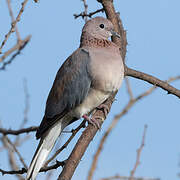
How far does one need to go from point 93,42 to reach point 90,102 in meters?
0.58

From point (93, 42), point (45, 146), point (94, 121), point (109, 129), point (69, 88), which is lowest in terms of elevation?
point (109, 129)

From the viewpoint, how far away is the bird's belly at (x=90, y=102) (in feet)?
11.4

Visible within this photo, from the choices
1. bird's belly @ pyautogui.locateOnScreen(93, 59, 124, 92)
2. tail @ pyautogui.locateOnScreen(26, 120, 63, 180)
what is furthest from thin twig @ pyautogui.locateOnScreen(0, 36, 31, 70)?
tail @ pyautogui.locateOnScreen(26, 120, 63, 180)

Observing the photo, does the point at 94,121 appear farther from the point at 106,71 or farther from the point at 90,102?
the point at 106,71

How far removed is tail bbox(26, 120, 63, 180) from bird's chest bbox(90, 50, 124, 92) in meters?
0.59

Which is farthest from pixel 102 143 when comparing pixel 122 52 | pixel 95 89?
pixel 122 52

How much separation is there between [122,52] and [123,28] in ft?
0.99

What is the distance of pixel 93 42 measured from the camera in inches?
145

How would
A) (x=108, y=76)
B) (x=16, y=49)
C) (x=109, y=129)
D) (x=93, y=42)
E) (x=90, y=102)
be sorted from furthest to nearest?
(x=93, y=42) < (x=90, y=102) < (x=108, y=76) < (x=16, y=49) < (x=109, y=129)

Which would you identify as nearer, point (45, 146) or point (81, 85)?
point (81, 85)

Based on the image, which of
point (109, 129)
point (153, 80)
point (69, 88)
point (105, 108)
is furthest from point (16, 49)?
point (153, 80)

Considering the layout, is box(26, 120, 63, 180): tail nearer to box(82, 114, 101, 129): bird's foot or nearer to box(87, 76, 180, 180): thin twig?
box(82, 114, 101, 129): bird's foot

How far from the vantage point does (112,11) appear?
4082 millimetres

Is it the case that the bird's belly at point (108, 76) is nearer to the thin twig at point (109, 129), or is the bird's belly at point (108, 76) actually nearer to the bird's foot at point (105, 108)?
the bird's foot at point (105, 108)
